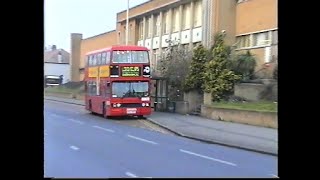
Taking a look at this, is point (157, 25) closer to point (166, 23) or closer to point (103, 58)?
point (166, 23)

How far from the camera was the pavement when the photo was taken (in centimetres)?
334

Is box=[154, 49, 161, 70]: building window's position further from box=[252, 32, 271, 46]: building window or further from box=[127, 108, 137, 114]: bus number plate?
box=[252, 32, 271, 46]: building window

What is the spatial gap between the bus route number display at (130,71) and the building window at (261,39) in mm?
912

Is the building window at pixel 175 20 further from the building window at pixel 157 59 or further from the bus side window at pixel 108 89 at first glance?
the bus side window at pixel 108 89

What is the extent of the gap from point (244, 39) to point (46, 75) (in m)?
1.62

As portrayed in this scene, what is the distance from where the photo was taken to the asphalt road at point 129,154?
260 centimetres

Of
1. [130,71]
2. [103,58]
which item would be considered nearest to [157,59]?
[130,71]

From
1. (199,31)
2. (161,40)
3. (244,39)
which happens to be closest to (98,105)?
(161,40)
